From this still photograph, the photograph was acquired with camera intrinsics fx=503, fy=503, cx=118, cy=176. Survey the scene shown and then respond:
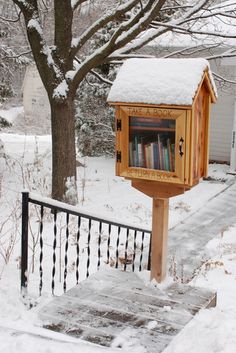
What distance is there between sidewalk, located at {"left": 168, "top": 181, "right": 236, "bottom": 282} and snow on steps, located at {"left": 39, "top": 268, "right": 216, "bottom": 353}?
1.48m

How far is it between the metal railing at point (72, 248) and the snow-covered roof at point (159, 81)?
3.77 feet

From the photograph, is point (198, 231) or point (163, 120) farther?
point (198, 231)

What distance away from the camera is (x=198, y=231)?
8.64 meters

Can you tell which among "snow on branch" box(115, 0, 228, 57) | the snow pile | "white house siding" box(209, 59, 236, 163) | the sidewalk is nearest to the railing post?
the snow pile

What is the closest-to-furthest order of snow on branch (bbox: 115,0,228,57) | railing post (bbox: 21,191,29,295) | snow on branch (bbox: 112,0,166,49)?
1. railing post (bbox: 21,191,29,295)
2. snow on branch (bbox: 112,0,166,49)
3. snow on branch (bbox: 115,0,228,57)

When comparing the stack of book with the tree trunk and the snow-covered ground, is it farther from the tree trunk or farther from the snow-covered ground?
the tree trunk

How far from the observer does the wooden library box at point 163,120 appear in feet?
13.8

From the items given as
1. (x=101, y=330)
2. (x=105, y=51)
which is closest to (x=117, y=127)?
(x=101, y=330)

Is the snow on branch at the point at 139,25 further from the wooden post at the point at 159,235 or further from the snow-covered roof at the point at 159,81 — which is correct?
the wooden post at the point at 159,235

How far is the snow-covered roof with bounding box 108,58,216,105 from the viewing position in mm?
4164

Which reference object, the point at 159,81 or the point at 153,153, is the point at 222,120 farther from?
the point at 159,81

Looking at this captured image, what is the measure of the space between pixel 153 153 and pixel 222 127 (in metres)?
10.2

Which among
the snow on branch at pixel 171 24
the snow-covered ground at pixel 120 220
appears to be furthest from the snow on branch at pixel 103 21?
the snow-covered ground at pixel 120 220

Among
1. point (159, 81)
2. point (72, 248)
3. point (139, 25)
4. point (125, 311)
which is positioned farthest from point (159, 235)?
point (139, 25)
